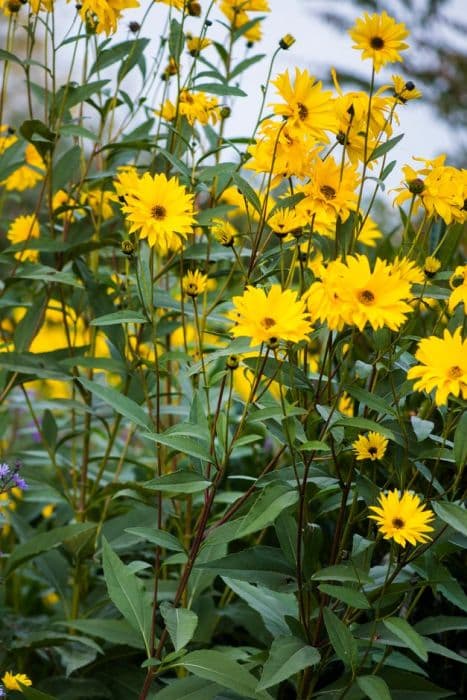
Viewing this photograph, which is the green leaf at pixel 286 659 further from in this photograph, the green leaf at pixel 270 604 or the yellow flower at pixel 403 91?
the yellow flower at pixel 403 91

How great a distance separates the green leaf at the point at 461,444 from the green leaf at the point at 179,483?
0.24 m

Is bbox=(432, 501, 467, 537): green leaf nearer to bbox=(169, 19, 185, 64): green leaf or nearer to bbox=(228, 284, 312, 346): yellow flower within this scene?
bbox=(228, 284, 312, 346): yellow flower

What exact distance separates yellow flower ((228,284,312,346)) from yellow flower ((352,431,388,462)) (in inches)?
6.2

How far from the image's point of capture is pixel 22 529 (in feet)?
5.24

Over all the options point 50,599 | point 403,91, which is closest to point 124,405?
point 403,91

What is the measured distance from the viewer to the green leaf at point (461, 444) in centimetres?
87

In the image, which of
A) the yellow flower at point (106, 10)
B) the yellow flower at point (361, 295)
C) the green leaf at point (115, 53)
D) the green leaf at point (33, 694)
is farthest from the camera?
the green leaf at point (115, 53)

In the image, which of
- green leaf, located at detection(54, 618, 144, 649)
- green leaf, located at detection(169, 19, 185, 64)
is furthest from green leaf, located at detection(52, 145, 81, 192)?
green leaf, located at detection(54, 618, 144, 649)

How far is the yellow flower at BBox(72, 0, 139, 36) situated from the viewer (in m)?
1.07

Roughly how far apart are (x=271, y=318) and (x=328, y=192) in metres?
0.21

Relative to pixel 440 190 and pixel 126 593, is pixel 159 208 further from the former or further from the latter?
pixel 126 593

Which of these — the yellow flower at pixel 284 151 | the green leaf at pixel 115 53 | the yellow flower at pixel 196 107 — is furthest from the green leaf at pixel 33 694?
the green leaf at pixel 115 53

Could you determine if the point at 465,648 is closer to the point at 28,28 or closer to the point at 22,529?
the point at 22,529

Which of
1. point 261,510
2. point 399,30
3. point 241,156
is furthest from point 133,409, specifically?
point 399,30
